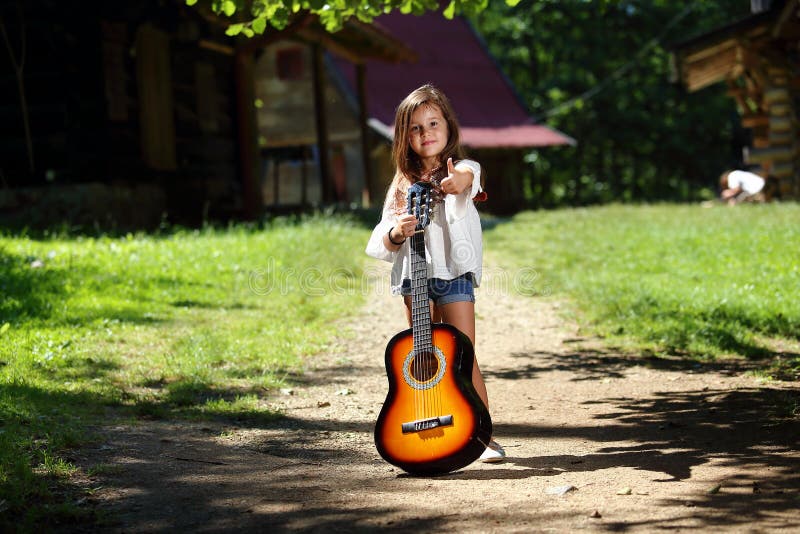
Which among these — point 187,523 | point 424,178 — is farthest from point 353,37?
point 187,523

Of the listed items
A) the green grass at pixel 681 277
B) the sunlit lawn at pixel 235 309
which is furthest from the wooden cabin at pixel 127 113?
the green grass at pixel 681 277

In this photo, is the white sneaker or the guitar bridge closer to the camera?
the guitar bridge

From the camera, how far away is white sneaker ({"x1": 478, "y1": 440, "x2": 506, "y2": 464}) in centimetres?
477

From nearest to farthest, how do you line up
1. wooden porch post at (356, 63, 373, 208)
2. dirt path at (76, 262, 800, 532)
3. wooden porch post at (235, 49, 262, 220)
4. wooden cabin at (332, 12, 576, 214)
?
dirt path at (76, 262, 800, 532), wooden porch post at (235, 49, 262, 220), wooden porch post at (356, 63, 373, 208), wooden cabin at (332, 12, 576, 214)

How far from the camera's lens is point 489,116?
96.1 feet

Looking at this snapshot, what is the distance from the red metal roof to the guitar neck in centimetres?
2156

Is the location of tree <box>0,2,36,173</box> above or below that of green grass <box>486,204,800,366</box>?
above

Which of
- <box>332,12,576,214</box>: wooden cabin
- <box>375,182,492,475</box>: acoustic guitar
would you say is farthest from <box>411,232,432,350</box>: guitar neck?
<box>332,12,576,214</box>: wooden cabin

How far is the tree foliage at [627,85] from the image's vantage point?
37.8 m

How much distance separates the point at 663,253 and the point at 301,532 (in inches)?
405

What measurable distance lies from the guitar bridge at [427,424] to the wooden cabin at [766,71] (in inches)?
661

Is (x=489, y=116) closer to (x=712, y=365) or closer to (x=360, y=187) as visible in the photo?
(x=360, y=187)

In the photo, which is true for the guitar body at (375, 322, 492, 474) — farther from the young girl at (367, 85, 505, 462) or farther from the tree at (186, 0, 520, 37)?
the tree at (186, 0, 520, 37)

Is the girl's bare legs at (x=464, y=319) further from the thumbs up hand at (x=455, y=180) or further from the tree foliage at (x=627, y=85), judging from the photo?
the tree foliage at (x=627, y=85)
